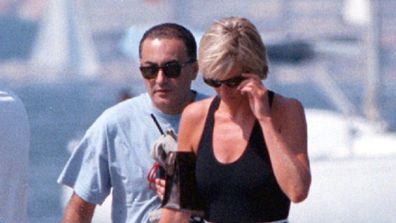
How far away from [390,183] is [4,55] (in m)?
22.7

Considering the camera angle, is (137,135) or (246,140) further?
(137,135)

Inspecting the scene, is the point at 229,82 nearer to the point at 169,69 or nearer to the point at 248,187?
the point at 248,187

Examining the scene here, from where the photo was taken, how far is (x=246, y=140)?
14.3 feet

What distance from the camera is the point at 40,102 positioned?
26.9 meters

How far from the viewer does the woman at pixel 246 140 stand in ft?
14.1

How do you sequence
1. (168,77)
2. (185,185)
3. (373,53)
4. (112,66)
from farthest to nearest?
(112,66) → (373,53) → (168,77) → (185,185)

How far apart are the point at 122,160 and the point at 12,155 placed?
0.85 meters

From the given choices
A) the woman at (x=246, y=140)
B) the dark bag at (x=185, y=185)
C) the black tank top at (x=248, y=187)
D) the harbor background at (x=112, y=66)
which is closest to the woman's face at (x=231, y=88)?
the woman at (x=246, y=140)

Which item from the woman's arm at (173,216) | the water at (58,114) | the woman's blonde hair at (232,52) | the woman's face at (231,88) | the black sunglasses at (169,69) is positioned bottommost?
the water at (58,114)

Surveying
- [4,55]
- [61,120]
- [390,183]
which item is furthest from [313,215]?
[4,55]

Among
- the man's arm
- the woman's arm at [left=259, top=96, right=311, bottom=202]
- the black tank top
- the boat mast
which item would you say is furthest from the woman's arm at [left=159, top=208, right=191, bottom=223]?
the boat mast

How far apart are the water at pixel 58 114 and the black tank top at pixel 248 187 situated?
9881mm

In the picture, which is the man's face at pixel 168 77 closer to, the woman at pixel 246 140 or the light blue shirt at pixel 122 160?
the light blue shirt at pixel 122 160

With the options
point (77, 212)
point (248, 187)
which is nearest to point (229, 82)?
point (248, 187)
